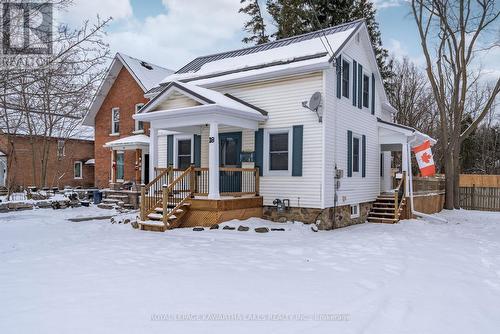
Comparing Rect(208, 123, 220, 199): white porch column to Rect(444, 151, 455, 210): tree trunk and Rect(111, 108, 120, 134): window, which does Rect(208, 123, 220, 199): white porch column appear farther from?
Rect(444, 151, 455, 210): tree trunk

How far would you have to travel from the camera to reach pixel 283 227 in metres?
11.1

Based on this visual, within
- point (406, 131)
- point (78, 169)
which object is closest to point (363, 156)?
point (406, 131)

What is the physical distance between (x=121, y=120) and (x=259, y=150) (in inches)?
514

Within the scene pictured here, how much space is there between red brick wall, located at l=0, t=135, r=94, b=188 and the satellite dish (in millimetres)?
20295

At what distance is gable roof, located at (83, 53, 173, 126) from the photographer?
850 inches

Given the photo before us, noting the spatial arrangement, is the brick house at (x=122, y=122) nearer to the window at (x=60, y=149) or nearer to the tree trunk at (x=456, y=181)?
the window at (x=60, y=149)

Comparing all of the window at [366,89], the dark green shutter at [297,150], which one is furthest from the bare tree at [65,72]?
the window at [366,89]

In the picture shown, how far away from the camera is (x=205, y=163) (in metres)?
13.5

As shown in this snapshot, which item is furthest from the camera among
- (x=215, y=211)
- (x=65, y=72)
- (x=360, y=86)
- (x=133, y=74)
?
(x=133, y=74)

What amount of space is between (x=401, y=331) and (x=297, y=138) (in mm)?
8006

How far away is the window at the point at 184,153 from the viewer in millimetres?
14266

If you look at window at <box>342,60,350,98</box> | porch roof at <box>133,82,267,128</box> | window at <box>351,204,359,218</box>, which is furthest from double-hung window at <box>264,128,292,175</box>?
window at <box>351,204,359,218</box>

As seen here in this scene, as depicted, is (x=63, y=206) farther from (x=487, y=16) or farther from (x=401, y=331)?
(x=487, y=16)

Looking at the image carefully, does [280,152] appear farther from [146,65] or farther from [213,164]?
[146,65]
